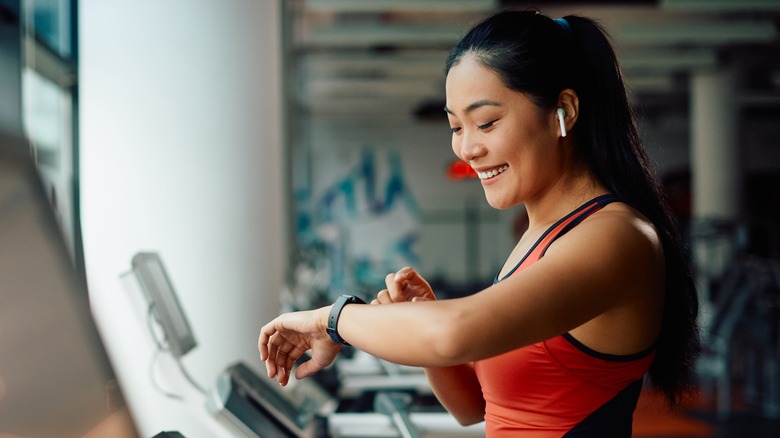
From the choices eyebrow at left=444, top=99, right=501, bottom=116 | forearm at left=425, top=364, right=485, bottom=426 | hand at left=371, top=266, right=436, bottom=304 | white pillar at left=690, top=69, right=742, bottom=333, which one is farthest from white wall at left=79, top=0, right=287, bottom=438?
white pillar at left=690, top=69, right=742, bottom=333

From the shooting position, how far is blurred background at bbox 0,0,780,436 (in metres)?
2.54

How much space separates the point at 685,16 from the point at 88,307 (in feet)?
26.1

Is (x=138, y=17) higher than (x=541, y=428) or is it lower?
higher

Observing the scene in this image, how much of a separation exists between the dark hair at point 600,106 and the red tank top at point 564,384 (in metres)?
0.07

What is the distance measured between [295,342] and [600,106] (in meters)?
0.52

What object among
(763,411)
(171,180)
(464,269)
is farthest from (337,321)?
(464,269)

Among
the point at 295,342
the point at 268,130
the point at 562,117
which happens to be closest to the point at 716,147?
→ the point at 268,130

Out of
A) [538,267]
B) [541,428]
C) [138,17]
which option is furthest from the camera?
[138,17]

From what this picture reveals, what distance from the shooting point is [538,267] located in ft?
2.86

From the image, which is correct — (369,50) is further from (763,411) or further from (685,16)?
(763,411)

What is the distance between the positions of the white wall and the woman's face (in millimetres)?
1451

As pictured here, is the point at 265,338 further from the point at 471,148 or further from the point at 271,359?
the point at 471,148

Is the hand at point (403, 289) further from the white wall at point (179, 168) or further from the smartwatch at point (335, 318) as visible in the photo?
the white wall at point (179, 168)

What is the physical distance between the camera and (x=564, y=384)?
987 millimetres
